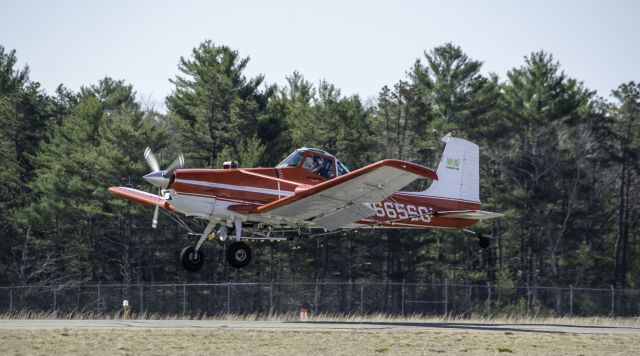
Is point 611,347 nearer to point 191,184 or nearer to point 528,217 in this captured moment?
point 191,184

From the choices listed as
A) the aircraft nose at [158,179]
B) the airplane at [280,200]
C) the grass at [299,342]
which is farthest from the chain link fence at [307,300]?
the aircraft nose at [158,179]

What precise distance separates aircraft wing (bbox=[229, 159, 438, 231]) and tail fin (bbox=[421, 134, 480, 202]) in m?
4.30

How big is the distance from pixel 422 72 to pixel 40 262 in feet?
91.3

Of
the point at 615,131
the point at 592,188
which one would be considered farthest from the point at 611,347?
the point at 615,131

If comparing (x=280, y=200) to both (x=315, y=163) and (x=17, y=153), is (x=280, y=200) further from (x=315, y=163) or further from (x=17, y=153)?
(x=17, y=153)

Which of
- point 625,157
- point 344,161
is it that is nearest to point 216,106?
point 344,161

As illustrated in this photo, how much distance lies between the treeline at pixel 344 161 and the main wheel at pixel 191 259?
21.5 m

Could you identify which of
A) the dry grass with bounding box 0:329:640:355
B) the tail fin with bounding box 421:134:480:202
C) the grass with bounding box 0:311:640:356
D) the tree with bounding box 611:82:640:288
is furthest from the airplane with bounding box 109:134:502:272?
the tree with bounding box 611:82:640:288

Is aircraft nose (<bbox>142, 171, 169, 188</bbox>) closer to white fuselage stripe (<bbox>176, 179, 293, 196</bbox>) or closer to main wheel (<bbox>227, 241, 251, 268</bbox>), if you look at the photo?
white fuselage stripe (<bbox>176, 179, 293, 196</bbox>)

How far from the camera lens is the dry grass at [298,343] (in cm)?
2009

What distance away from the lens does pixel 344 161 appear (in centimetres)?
4966

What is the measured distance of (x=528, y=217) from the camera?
5369 centimetres

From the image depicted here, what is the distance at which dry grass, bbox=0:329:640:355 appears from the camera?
20094 mm

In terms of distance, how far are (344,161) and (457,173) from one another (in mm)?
22229
